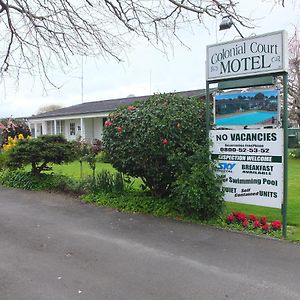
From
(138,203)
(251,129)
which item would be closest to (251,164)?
(251,129)

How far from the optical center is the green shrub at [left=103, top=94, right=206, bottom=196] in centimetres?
644

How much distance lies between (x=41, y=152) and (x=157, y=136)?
4.70 metres

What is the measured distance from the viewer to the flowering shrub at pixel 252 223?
579cm

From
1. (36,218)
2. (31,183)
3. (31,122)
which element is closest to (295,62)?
(31,183)

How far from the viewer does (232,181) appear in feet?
20.5

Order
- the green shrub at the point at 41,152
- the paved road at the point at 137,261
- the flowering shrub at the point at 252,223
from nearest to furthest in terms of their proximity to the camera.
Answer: the paved road at the point at 137,261
the flowering shrub at the point at 252,223
the green shrub at the point at 41,152

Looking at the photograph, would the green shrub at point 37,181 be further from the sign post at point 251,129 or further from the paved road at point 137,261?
the sign post at point 251,129

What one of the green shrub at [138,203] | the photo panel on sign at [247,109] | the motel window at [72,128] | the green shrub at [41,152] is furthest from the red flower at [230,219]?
the motel window at [72,128]

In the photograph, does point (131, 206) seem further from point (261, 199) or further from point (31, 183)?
point (31, 183)

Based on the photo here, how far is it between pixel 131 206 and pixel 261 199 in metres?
2.65

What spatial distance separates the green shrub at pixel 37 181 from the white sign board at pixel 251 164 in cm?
444

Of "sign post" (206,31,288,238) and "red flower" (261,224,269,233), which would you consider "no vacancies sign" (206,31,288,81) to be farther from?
"red flower" (261,224,269,233)

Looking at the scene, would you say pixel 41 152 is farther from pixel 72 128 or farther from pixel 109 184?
pixel 72 128

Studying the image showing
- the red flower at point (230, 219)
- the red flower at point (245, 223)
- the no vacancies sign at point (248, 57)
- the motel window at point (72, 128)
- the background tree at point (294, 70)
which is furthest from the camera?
the motel window at point (72, 128)
